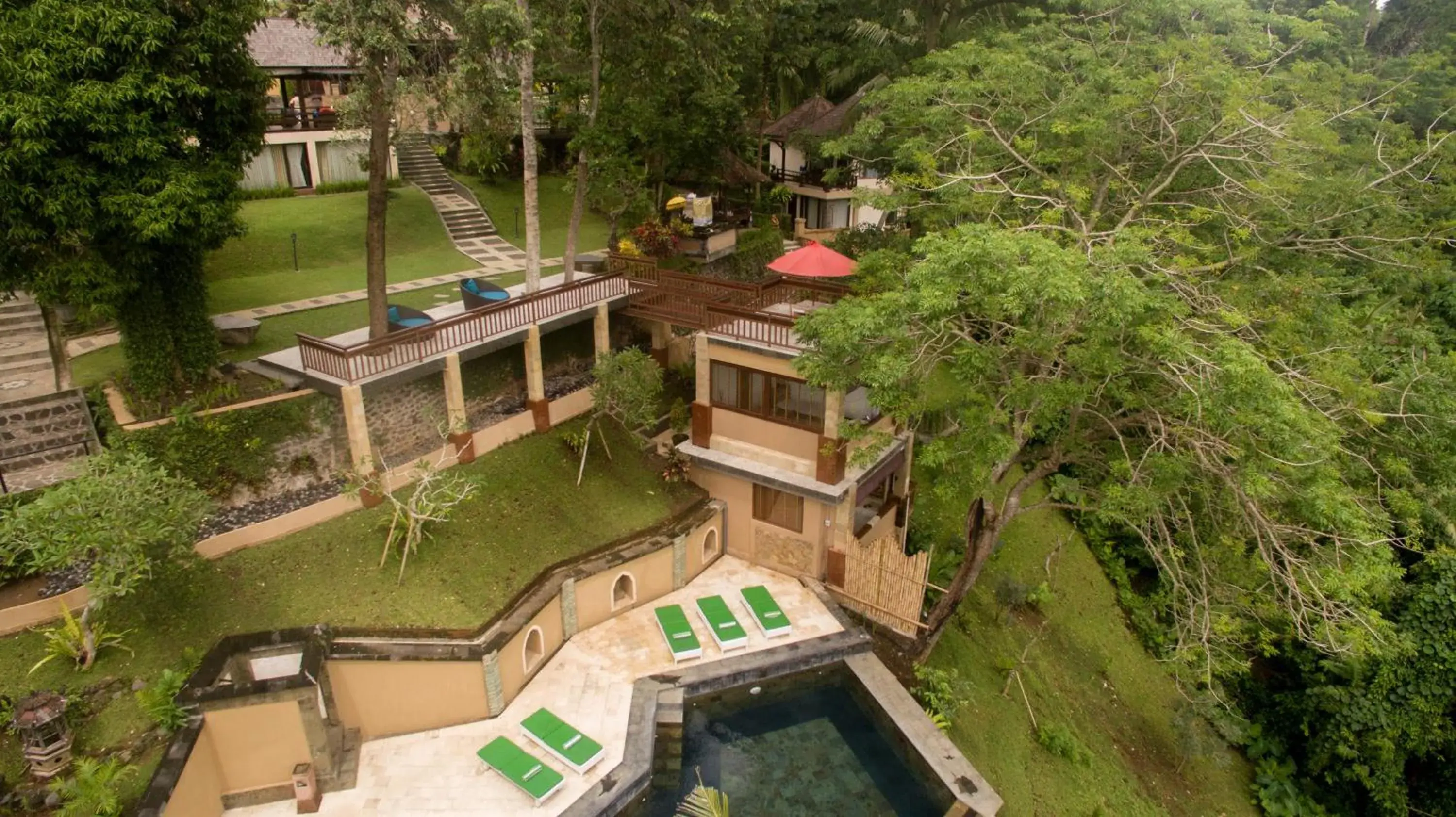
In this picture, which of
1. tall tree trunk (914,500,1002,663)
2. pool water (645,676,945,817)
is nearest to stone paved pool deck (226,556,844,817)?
pool water (645,676,945,817)

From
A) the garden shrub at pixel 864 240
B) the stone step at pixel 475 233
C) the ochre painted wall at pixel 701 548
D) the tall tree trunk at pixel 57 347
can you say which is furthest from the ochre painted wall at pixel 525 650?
the stone step at pixel 475 233

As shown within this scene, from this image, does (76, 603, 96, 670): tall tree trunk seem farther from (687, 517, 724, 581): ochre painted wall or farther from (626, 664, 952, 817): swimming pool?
(687, 517, 724, 581): ochre painted wall

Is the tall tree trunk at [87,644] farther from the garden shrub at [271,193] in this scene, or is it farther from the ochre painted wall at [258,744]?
the garden shrub at [271,193]

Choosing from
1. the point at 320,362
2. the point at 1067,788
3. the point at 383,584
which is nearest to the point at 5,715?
the point at 383,584

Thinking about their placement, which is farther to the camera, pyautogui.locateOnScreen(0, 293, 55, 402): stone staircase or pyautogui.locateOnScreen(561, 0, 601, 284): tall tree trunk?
pyautogui.locateOnScreen(561, 0, 601, 284): tall tree trunk

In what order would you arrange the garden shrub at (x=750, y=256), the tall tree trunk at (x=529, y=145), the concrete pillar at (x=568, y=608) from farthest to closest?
the garden shrub at (x=750, y=256), the tall tree trunk at (x=529, y=145), the concrete pillar at (x=568, y=608)

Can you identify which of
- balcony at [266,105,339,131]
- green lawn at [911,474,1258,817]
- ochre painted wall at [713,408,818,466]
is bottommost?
green lawn at [911,474,1258,817]
